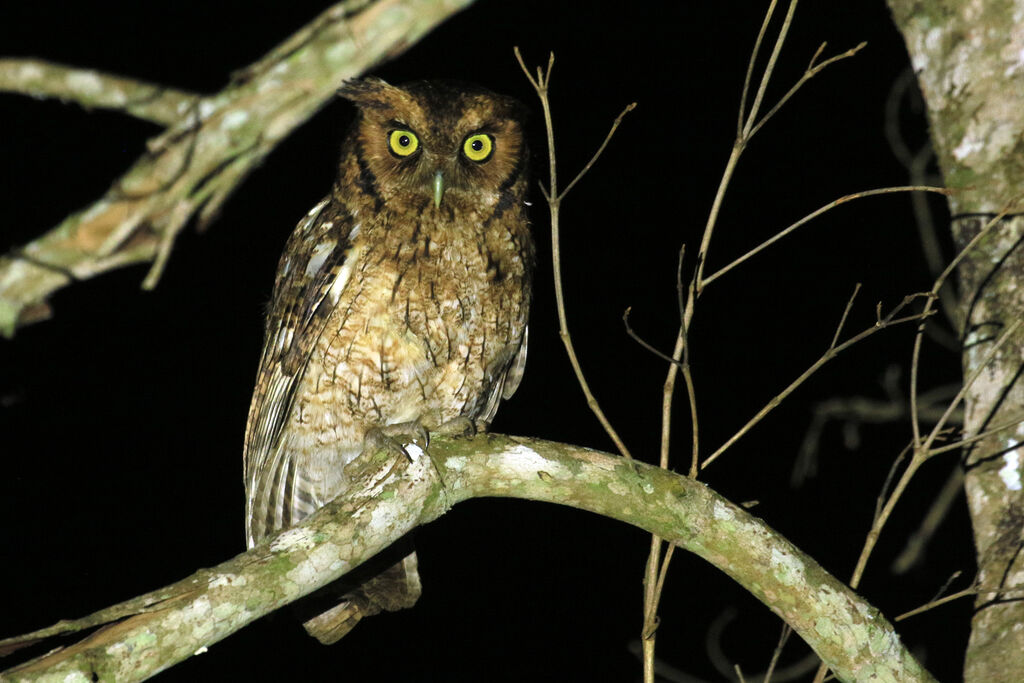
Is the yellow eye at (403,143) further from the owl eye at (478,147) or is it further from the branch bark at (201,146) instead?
the branch bark at (201,146)

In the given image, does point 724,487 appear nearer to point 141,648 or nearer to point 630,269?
point 630,269

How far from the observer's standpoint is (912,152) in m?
4.09

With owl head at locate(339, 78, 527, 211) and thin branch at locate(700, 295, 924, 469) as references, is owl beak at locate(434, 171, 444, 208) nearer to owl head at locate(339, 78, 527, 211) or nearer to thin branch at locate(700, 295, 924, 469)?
owl head at locate(339, 78, 527, 211)

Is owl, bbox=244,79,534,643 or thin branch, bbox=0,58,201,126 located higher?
thin branch, bbox=0,58,201,126

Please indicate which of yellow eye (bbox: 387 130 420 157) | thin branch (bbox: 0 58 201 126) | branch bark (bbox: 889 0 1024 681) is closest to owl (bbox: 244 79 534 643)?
yellow eye (bbox: 387 130 420 157)

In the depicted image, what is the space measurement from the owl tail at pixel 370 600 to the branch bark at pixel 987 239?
4.60 ft

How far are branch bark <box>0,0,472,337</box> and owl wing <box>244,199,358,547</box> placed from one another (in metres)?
0.43

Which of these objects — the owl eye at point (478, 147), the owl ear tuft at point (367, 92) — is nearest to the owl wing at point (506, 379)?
the owl eye at point (478, 147)

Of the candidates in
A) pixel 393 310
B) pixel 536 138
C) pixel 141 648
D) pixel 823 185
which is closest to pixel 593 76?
pixel 823 185

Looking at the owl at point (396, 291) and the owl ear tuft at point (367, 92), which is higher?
the owl ear tuft at point (367, 92)

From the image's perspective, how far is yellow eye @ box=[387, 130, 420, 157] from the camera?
2459 millimetres

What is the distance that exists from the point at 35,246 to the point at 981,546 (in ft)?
7.30

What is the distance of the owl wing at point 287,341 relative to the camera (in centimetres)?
245

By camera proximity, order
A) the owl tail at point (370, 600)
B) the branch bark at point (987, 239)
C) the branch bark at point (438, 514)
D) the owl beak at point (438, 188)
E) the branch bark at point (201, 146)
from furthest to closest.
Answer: the owl tail at point (370, 600) < the owl beak at point (438, 188) < the branch bark at point (987, 239) < the branch bark at point (201, 146) < the branch bark at point (438, 514)
